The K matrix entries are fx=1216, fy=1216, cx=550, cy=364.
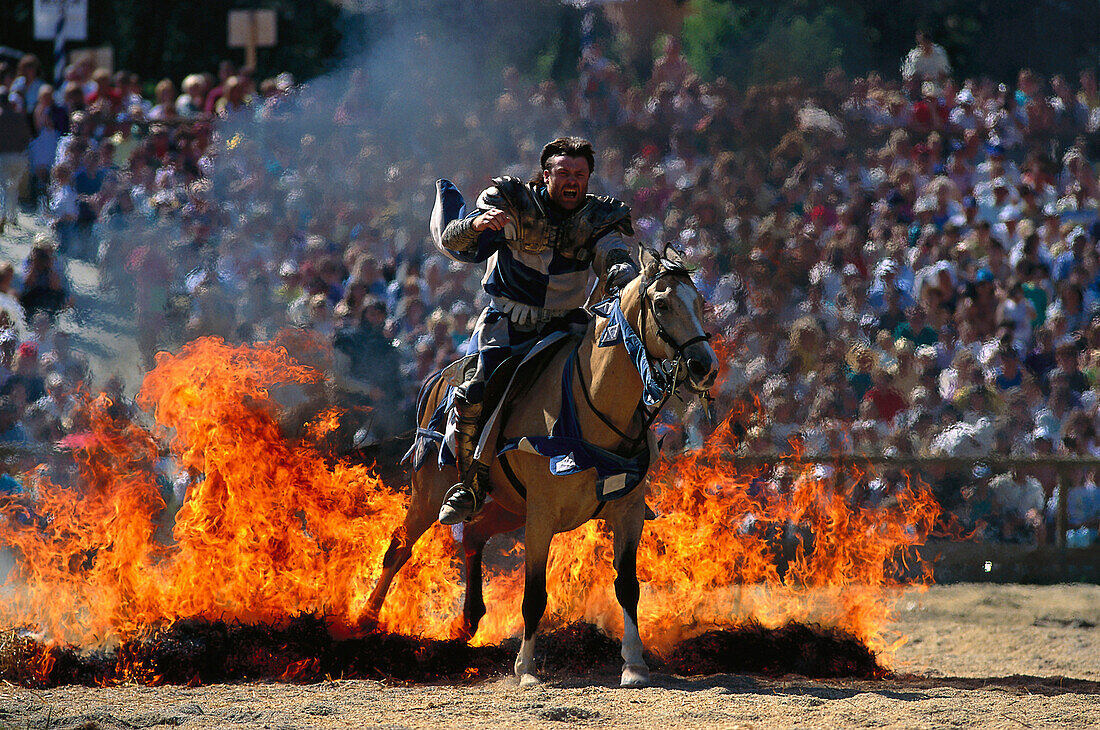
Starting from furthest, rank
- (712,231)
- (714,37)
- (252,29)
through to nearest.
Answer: (714,37) < (252,29) < (712,231)

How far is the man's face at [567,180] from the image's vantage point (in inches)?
250

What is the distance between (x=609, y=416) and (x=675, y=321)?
0.69 m

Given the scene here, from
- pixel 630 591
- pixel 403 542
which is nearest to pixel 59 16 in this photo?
pixel 403 542

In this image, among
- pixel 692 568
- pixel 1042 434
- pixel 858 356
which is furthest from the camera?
pixel 858 356

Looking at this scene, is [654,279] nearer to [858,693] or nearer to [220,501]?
[858,693]

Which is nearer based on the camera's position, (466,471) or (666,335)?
(666,335)

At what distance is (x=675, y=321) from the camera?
18.5ft

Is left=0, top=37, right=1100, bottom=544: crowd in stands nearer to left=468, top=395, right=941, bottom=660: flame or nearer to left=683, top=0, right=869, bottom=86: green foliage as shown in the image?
left=683, top=0, right=869, bottom=86: green foliage

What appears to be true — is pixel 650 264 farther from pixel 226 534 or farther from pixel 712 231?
pixel 712 231

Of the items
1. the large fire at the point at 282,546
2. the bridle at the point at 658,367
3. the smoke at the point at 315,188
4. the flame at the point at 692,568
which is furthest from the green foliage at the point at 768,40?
the bridle at the point at 658,367

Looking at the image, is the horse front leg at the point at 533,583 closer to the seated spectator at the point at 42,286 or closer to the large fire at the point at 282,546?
the large fire at the point at 282,546

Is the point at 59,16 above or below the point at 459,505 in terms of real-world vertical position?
above

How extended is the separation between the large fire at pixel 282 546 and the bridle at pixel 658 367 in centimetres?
145

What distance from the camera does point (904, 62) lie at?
16359mm
